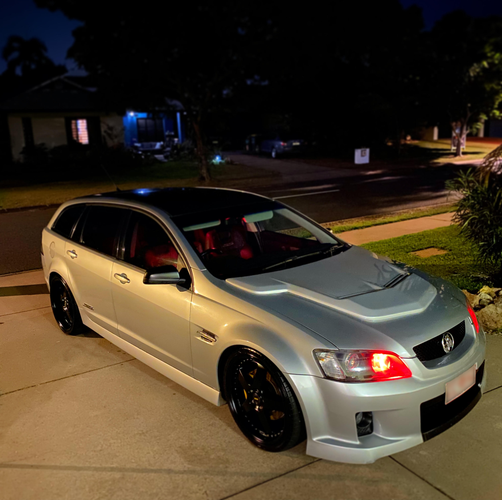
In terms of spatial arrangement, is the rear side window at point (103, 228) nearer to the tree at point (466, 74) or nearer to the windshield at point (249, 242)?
the windshield at point (249, 242)

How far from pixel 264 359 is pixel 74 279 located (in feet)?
8.84

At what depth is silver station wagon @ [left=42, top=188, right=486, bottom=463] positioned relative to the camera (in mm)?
3164

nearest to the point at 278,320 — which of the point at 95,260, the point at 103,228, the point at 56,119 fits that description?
the point at 95,260

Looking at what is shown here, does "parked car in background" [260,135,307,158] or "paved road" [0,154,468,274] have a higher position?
"parked car in background" [260,135,307,158]

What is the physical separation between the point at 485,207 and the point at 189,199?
328 centimetres

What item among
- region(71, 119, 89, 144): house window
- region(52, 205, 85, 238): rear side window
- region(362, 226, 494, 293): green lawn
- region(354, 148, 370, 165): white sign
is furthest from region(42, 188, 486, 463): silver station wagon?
region(71, 119, 89, 144): house window

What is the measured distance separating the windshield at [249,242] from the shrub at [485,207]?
201cm

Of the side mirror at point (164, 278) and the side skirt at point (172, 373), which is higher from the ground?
the side mirror at point (164, 278)

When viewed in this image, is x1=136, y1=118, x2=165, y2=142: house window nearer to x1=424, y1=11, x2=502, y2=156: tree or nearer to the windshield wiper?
x1=424, y1=11, x2=502, y2=156: tree

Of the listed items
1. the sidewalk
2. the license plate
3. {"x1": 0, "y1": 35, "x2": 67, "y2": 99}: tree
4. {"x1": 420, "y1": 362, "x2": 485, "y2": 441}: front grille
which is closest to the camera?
{"x1": 420, "y1": 362, "x2": 485, "y2": 441}: front grille

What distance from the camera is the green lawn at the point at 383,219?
36.1 ft

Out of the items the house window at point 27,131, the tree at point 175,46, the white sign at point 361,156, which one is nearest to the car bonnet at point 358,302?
the tree at point 175,46

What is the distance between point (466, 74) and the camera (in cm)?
2756

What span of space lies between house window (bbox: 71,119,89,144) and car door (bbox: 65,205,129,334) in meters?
29.0
